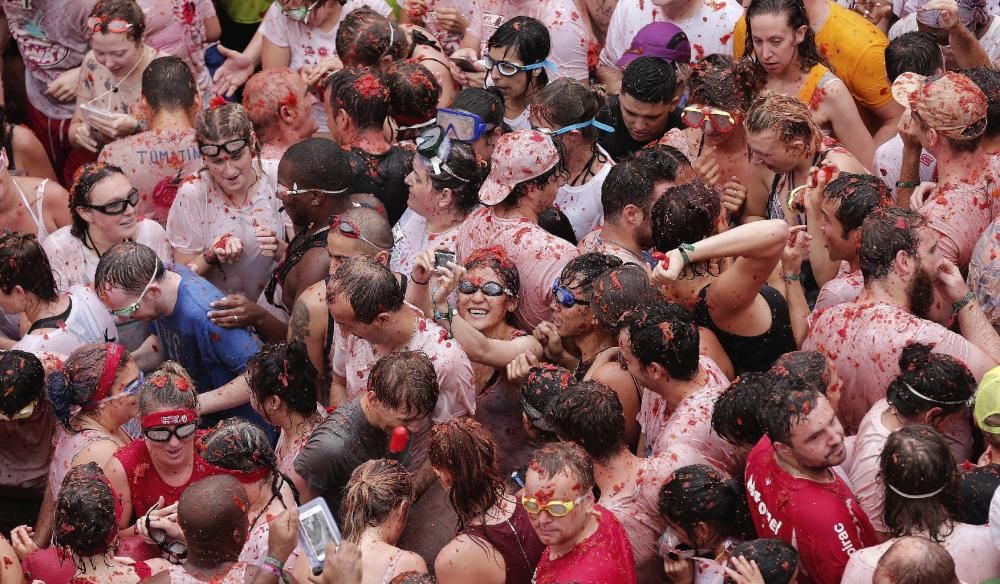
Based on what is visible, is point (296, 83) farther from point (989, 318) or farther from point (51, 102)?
point (989, 318)

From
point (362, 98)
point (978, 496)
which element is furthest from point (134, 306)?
point (978, 496)

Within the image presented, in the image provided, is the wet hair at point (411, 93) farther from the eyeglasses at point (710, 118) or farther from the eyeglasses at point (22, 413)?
the eyeglasses at point (22, 413)

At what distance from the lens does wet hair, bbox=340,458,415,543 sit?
5.04m

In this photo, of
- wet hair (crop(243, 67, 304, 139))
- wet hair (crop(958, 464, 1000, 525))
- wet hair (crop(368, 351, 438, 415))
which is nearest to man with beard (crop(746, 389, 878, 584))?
wet hair (crop(958, 464, 1000, 525))

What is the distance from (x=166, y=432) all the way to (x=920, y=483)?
10.9 feet

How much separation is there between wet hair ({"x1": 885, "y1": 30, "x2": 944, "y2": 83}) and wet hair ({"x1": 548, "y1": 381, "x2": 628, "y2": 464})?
314 centimetres

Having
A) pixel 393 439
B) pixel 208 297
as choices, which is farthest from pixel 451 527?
pixel 208 297

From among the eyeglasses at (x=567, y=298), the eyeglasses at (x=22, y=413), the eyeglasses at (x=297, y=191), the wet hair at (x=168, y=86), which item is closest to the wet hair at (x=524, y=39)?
the eyeglasses at (x=297, y=191)

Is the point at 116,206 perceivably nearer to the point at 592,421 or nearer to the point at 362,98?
the point at 362,98

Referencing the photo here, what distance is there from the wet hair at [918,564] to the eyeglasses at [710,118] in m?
3.36

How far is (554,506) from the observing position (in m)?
4.73

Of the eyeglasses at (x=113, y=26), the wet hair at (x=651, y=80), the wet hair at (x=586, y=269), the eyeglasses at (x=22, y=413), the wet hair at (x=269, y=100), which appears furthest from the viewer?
the eyeglasses at (x=113, y=26)

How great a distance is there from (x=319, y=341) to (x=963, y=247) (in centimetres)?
332

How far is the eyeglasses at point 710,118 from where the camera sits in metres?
7.08
